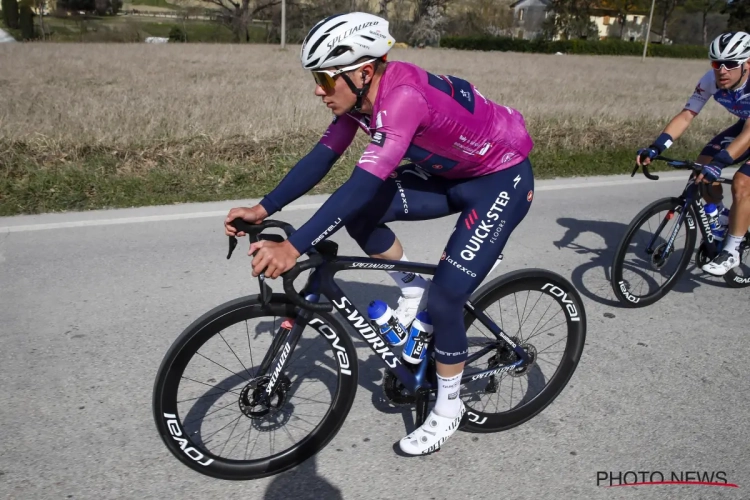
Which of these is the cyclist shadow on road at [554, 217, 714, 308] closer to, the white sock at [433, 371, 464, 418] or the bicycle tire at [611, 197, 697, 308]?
the bicycle tire at [611, 197, 697, 308]

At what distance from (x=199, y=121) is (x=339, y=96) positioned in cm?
714

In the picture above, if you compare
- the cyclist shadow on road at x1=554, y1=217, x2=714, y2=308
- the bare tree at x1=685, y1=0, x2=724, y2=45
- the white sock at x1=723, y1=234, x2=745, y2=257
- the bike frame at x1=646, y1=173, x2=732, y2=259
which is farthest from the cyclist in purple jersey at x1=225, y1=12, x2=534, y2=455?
Result: the bare tree at x1=685, y1=0, x2=724, y2=45

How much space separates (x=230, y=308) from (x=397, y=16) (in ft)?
215

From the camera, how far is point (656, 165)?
1030cm

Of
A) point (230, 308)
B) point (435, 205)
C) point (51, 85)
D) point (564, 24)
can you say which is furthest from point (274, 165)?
point (564, 24)

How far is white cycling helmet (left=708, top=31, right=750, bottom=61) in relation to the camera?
4.77 metres

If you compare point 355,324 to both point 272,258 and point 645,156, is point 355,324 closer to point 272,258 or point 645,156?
point 272,258

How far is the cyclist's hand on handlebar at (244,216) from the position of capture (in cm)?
284

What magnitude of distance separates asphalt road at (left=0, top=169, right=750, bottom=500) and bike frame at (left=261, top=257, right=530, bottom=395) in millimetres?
383

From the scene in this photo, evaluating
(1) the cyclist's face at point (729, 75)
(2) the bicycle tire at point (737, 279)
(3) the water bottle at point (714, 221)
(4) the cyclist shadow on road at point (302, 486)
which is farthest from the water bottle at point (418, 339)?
(2) the bicycle tire at point (737, 279)

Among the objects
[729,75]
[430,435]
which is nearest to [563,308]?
[430,435]

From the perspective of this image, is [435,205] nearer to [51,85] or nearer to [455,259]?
[455,259]

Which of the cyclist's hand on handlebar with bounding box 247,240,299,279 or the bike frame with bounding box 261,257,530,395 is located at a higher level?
the cyclist's hand on handlebar with bounding box 247,240,299,279

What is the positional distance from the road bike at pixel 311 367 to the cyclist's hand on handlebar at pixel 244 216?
31 mm
